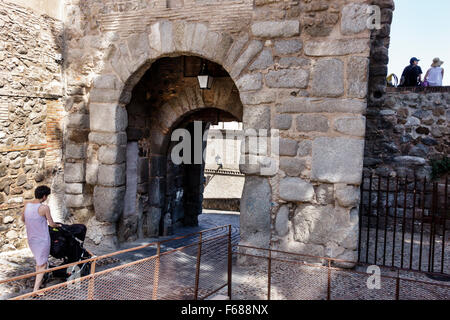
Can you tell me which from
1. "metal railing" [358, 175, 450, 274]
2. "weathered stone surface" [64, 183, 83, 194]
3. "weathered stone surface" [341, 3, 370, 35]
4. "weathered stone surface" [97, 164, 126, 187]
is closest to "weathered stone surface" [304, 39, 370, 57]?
"weathered stone surface" [341, 3, 370, 35]

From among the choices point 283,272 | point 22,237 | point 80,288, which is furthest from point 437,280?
point 22,237

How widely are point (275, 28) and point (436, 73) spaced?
4.73 m

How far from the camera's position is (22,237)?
5.50 metres

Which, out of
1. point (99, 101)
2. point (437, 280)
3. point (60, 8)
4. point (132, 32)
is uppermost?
point (60, 8)

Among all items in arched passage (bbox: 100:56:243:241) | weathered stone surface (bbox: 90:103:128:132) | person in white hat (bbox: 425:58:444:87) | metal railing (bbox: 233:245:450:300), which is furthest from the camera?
person in white hat (bbox: 425:58:444:87)

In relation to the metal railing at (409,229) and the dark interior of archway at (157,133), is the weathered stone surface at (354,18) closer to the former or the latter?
the metal railing at (409,229)

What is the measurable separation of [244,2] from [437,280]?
3907mm

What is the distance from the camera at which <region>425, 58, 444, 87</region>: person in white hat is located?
7.63 m

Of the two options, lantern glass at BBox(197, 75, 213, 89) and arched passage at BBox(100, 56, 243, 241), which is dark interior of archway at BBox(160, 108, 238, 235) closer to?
arched passage at BBox(100, 56, 243, 241)

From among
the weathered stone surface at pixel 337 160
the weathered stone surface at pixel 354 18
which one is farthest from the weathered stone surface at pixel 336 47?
the weathered stone surface at pixel 337 160

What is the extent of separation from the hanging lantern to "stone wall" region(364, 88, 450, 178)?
9.77 ft

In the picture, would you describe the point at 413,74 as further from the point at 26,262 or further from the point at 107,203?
the point at 26,262

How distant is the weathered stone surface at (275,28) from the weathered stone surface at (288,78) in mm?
423
